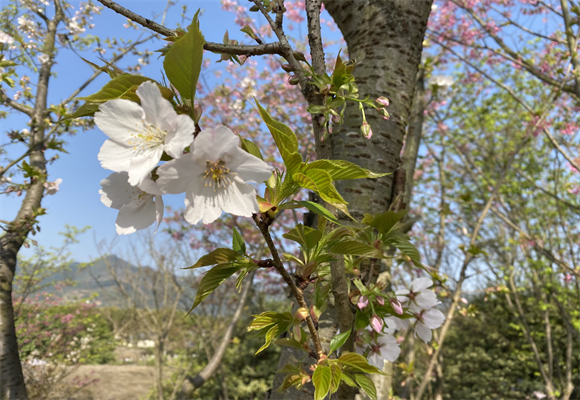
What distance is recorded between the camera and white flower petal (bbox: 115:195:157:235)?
1.31 feet

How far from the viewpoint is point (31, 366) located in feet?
15.1

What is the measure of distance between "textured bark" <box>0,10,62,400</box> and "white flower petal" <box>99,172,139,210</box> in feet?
6.06

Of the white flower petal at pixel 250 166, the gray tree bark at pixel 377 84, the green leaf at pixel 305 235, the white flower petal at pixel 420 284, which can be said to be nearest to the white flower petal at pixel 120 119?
the white flower petal at pixel 250 166

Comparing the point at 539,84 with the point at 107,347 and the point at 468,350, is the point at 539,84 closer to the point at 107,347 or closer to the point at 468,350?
the point at 468,350

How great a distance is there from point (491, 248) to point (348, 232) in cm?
536

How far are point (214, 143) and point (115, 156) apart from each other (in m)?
0.12

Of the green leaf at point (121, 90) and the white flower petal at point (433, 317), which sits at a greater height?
the green leaf at point (121, 90)

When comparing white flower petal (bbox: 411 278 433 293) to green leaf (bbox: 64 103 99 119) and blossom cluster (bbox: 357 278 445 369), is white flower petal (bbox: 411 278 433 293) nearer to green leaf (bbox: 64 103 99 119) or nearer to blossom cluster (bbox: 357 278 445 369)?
blossom cluster (bbox: 357 278 445 369)

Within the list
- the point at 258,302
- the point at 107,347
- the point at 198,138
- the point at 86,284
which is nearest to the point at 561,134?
the point at 258,302

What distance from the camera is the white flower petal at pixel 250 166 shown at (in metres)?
0.35

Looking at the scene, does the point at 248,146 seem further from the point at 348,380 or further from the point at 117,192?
the point at 348,380

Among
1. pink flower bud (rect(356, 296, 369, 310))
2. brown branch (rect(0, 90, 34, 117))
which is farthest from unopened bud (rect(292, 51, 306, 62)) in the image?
brown branch (rect(0, 90, 34, 117))

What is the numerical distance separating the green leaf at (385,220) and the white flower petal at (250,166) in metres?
0.34

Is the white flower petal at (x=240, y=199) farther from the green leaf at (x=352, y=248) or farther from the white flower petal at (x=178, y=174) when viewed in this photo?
the green leaf at (x=352, y=248)
